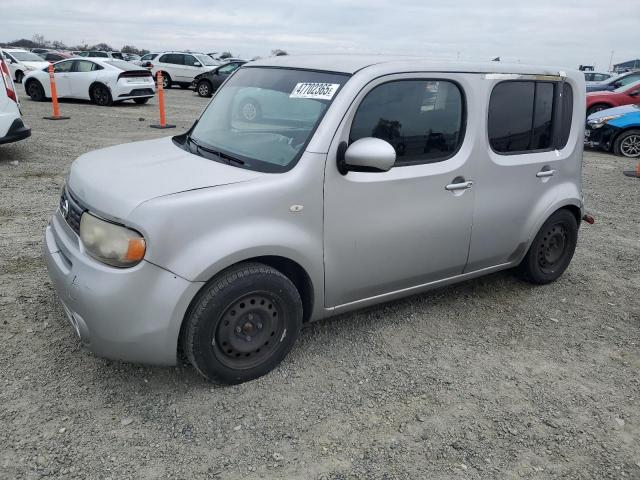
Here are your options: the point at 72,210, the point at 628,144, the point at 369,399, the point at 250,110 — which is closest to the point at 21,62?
the point at 628,144

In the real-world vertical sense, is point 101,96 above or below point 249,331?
above

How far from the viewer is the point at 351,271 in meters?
3.30

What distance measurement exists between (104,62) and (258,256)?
16.2 metres

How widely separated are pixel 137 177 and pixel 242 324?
38.8 inches

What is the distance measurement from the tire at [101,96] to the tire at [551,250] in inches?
599

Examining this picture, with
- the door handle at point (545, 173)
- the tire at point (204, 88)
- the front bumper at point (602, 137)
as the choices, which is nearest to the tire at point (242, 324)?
the door handle at point (545, 173)

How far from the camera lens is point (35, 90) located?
1767 centimetres

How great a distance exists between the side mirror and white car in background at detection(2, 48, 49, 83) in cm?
2149

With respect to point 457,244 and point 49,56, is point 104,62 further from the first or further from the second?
point 49,56

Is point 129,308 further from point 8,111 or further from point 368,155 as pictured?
point 8,111

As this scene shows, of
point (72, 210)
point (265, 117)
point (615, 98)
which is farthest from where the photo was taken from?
point (615, 98)

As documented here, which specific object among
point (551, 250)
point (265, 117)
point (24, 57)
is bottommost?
point (551, 250)

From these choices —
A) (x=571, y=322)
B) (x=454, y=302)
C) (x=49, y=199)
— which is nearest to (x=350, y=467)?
(x=454, y=302)

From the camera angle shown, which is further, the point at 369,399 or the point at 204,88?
the point at 204,88
